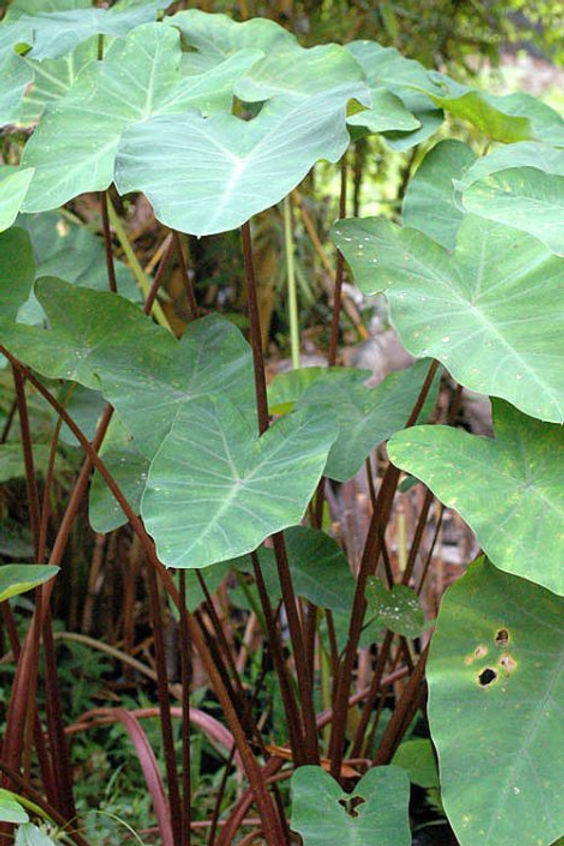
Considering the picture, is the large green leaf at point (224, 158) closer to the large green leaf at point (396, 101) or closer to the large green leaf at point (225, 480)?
the large green leaf at point (396, 101)

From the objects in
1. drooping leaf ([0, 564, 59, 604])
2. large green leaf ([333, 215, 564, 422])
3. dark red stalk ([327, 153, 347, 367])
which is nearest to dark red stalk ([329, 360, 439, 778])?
large green leaf ([333, 215, 564, 422])

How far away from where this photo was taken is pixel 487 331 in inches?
44.2

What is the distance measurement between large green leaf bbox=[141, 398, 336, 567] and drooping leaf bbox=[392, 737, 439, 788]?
2.03 ft

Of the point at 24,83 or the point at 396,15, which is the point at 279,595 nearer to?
the point at 24,83

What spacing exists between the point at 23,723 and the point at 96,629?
1.10 meters

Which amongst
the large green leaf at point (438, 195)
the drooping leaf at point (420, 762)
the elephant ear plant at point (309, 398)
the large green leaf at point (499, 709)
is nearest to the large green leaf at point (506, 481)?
the elephant ear plant at point (309, 398)

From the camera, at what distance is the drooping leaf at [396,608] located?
1346 mm

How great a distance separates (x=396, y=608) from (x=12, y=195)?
701 mm

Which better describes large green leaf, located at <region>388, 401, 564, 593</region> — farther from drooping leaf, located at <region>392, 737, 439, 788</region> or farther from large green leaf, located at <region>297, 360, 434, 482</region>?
drooping leaf, located at <region>392, 737, 439, 788</region>

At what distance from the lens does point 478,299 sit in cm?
120

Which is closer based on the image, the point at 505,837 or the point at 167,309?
the point at 505,837

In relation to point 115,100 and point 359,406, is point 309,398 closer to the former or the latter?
point 359,406

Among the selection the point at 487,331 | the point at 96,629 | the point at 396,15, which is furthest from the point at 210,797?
the point at 396,15

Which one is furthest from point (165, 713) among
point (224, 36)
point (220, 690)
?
point (224, 36)
